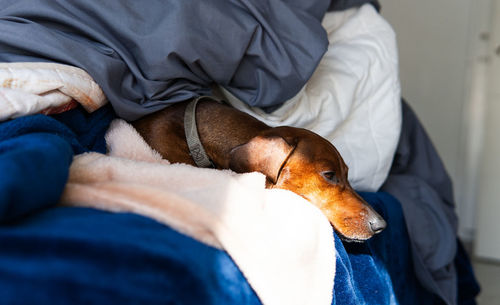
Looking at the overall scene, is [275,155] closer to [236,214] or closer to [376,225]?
[376,225]

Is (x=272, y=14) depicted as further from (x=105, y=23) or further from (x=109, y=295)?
(x=109, y=295)

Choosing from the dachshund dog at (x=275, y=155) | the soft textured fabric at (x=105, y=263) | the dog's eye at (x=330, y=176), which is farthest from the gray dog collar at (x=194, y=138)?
the soft textured fabric at (x=105, y=263)

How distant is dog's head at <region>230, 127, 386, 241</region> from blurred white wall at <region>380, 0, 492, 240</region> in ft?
7.03

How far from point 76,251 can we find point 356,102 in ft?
3.81

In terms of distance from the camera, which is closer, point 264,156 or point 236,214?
point 236,214

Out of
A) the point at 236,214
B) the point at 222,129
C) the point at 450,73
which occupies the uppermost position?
the point at 236,214

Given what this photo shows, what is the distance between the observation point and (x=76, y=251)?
52 centimetres

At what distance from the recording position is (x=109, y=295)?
1.68ft

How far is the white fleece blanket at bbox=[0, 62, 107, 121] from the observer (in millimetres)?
875

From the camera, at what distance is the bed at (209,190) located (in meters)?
0.53

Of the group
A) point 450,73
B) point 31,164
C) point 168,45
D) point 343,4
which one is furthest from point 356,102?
point 450,73

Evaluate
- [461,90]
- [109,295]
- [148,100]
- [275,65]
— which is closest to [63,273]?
[109,295]

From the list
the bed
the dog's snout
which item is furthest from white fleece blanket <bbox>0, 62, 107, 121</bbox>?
the dog's snout

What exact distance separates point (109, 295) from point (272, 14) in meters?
0.94
